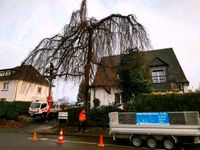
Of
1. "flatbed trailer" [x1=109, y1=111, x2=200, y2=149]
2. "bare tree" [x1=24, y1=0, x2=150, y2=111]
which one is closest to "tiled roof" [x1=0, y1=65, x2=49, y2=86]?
"bare tree" [x1=24, y1=0, x2=150, y2=111]

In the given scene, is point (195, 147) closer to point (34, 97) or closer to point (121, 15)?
point (121, 15)

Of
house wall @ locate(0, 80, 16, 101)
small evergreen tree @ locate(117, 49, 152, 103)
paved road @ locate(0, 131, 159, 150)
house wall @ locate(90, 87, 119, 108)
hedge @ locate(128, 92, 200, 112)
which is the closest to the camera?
paved road @ locate(0, 131, 159, 150)

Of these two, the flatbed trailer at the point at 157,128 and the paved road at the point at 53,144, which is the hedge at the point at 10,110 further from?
the flatbed trailer at the point at 157,128

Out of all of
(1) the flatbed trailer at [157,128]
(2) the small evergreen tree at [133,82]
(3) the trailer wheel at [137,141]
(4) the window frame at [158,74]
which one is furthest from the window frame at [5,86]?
(3) the trailer wheel at [137,141]

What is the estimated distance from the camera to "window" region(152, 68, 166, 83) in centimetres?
2447

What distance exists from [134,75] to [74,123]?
22.3ft

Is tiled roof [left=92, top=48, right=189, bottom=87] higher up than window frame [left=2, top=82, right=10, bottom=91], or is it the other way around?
window frame [left=2, top=82, right=10, bottom=91]

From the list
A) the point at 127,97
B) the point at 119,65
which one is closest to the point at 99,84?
the point at 119,65

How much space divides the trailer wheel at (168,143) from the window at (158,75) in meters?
14.0

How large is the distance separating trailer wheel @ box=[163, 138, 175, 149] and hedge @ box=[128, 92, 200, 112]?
418 centimetres

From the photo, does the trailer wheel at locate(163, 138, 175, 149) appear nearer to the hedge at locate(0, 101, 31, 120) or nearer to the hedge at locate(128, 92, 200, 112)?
the hedge at locate(128, 92, 200, 112)

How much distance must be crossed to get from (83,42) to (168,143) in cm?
902

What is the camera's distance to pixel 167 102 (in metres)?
15.2

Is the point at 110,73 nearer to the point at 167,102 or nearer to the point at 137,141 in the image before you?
the point at 167,102
